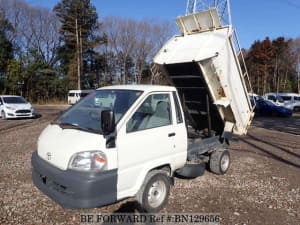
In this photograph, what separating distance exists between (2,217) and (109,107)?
228cm

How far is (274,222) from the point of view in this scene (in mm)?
3396

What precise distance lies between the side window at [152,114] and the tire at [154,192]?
753mm


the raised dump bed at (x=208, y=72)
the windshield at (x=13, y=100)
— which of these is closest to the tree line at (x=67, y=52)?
the windshield at (x=13, y=100)

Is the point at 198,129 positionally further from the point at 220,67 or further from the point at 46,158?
the point at 46,158

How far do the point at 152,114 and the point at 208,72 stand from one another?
72.1 inches

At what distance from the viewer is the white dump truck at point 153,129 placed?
279cm

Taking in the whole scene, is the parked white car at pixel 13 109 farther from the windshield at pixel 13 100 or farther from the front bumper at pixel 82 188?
the front bumper at pixel 82 188

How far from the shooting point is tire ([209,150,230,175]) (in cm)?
516

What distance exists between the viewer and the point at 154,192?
3508 millimetres

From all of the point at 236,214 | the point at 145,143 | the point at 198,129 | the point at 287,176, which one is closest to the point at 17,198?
the point at 145,143

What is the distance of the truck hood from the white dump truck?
13 millimetres

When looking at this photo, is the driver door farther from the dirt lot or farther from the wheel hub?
the dirt lot

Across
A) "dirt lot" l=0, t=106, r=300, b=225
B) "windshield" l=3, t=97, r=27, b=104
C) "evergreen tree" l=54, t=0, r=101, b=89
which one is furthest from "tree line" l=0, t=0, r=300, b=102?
"dirt lot" l=0, t=106, r=300, b=225

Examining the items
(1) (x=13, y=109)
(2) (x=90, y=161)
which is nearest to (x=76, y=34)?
(1) (x=13, y=109)
